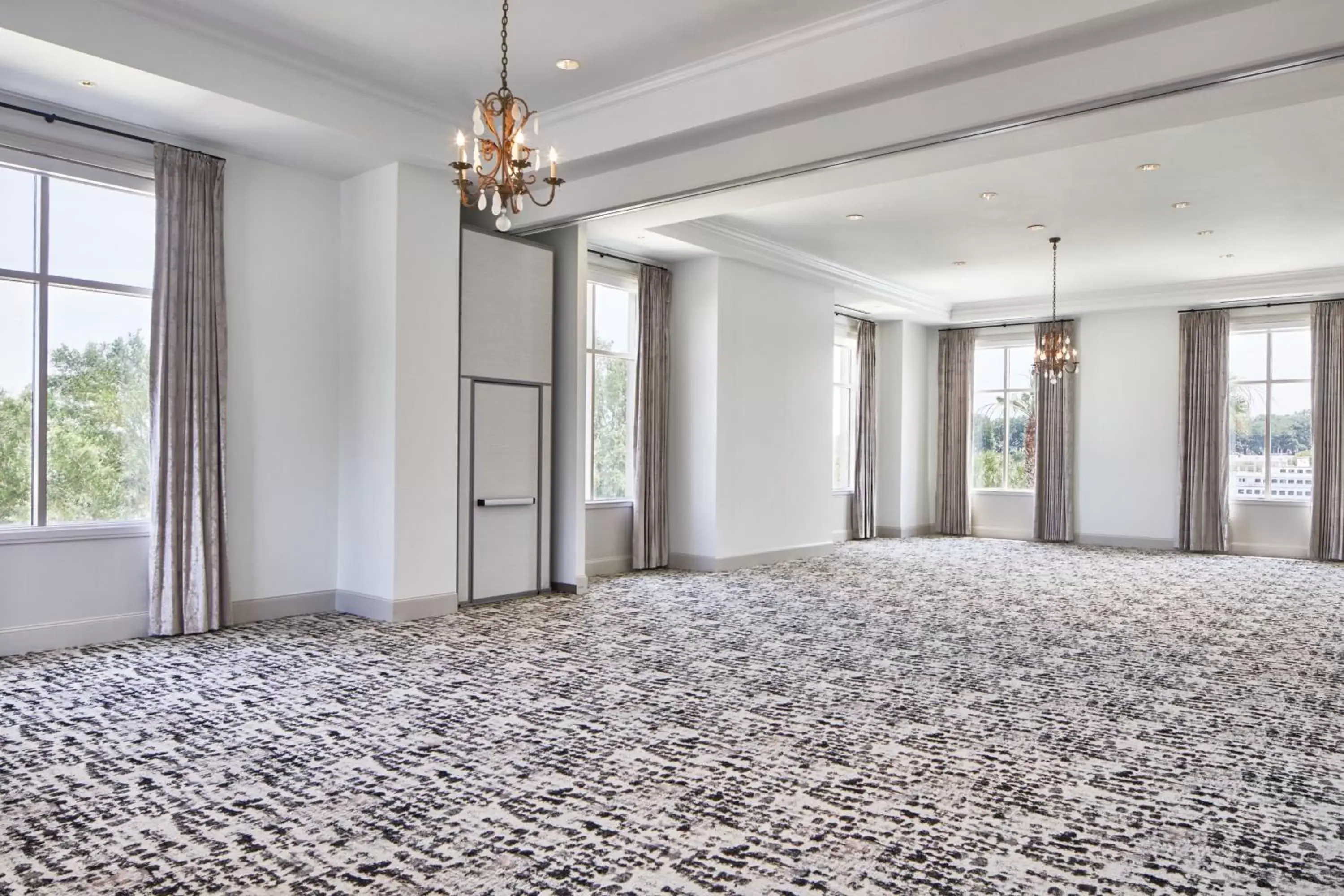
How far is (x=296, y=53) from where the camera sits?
573 cm

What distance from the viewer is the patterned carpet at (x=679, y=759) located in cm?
274

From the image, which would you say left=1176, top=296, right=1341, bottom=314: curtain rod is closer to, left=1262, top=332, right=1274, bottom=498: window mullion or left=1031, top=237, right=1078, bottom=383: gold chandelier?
left=1262, top=332, right=1274, bottom=498: window mullion

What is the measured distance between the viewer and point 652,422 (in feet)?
32.1

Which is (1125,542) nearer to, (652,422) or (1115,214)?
(1115,214)

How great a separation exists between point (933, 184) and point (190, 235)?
5.84 m

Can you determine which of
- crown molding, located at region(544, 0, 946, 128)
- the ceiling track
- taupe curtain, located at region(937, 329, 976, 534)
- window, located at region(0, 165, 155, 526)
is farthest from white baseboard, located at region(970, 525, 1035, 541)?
window, located at region(0, 165, 155, 526)

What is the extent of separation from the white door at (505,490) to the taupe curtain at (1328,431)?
10054 mm

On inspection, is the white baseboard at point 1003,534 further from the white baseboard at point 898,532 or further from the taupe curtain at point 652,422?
the taupe curtain at point 652,422

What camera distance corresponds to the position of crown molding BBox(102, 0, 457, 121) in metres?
5.14

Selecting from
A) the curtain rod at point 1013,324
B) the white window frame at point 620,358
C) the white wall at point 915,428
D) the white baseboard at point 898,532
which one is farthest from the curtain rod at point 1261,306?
the white window frame at point 620,358

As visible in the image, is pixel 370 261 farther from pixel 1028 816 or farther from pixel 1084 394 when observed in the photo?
pixel 1084 394

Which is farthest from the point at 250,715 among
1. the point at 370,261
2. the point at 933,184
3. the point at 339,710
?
the point at 933,184

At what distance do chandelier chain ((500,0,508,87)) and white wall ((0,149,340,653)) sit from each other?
2.12m

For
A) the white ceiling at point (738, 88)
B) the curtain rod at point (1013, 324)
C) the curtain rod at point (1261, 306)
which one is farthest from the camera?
the curtain rod at point (1013, 324)
